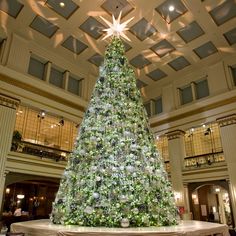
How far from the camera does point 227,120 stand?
33.0 ft

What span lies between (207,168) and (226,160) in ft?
3.06

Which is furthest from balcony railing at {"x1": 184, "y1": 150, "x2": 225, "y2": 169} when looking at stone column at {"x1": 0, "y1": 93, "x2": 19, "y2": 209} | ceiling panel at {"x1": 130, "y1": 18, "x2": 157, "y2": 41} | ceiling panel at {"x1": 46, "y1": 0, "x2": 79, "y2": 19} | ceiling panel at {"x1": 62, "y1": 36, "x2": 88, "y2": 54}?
ceiling panel at {"x1": 46, "y1": 0, "x2": 79, "y2": 19}

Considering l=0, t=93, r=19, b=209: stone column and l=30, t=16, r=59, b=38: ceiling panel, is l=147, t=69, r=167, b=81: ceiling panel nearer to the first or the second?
l=30, t=16, r=59, b=38: ceiling panel

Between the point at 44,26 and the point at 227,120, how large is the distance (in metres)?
8.56

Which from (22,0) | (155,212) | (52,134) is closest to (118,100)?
(155,212)

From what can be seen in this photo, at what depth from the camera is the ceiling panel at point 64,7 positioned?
865 cm

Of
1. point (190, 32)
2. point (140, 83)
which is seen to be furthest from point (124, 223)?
point (140, 83)

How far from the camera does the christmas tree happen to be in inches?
151

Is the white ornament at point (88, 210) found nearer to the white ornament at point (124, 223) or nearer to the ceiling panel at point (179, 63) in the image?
the white ornament at point (124, 223)

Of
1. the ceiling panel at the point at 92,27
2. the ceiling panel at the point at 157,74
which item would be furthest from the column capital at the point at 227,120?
the ceiling panel at the point at 92,27

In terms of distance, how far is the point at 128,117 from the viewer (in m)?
4.80

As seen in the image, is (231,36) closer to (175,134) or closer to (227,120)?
(227,120)

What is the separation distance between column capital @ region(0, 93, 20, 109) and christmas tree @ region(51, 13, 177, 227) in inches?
196

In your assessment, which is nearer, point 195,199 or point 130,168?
point 130,168
